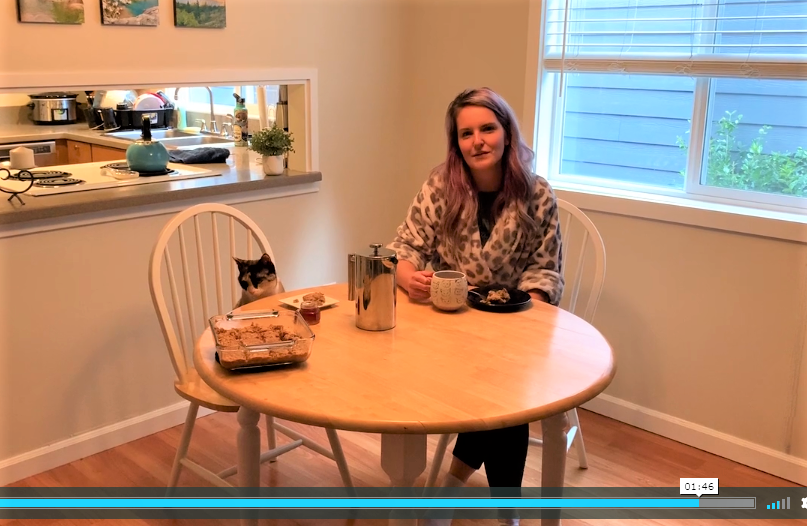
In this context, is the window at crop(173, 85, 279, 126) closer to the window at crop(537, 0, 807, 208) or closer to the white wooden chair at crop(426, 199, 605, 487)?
the window at crop(537, 0, 807, 208)

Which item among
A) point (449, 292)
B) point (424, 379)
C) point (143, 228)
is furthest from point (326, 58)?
point (424, 379)

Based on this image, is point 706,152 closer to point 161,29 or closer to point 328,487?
point 328,487

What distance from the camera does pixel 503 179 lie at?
83.0 inches

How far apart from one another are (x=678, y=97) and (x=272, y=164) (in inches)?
61.6

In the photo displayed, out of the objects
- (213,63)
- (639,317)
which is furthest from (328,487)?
(213,63)

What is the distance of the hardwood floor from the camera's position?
2443 millimetres

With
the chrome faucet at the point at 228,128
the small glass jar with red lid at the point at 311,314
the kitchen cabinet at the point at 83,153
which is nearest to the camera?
the small glass jar with red lid at the point at 311,314

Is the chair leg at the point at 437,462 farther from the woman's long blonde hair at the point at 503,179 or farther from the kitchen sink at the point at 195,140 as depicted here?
the kitchen sink at the point at 195,140

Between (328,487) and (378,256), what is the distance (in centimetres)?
113

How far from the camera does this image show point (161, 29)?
2523 millimetres

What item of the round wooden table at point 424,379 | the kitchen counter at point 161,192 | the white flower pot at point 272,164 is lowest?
the round wooden table at point 424,379

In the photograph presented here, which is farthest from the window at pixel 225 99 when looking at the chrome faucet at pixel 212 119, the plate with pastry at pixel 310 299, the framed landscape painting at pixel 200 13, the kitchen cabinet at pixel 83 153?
the plate with pastry at pixel 310 299

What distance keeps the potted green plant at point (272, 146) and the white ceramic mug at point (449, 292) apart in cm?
132

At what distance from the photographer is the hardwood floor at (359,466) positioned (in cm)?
244
